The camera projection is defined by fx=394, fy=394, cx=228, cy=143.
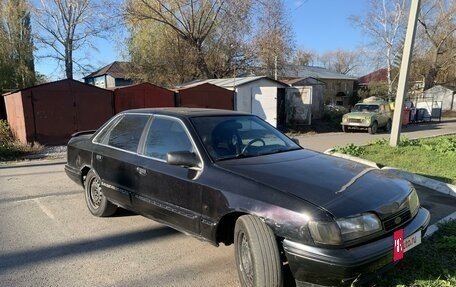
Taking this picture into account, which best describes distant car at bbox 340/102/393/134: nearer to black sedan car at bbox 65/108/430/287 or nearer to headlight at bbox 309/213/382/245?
black sedan car at bbox 65/108/430/287

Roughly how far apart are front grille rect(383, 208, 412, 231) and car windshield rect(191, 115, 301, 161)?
4.64ft

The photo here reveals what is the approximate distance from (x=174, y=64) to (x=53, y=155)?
1500 cm

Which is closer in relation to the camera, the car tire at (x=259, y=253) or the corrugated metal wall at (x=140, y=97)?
the car tire at (x=259, y=253)

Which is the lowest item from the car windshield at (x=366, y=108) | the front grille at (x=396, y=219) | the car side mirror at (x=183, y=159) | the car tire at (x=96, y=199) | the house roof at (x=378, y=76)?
the car tire at (x=96, y=199)

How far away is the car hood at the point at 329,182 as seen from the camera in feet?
9.87

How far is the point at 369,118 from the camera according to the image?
63.9 feet

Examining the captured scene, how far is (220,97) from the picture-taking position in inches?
730

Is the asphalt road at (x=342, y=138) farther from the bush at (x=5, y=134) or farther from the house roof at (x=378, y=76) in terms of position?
the house roof at (x=378, y=76)

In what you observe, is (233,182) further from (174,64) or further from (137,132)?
(174,64)

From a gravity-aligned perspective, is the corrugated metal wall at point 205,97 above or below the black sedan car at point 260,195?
above

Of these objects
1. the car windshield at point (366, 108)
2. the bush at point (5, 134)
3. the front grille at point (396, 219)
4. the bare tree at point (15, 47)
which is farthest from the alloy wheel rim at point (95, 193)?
the bare tree at point (15, 47)

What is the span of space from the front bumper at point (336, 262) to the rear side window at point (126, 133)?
7.97 feet

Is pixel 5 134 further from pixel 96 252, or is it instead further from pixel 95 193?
pixel 96 252

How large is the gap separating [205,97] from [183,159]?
14480mm
